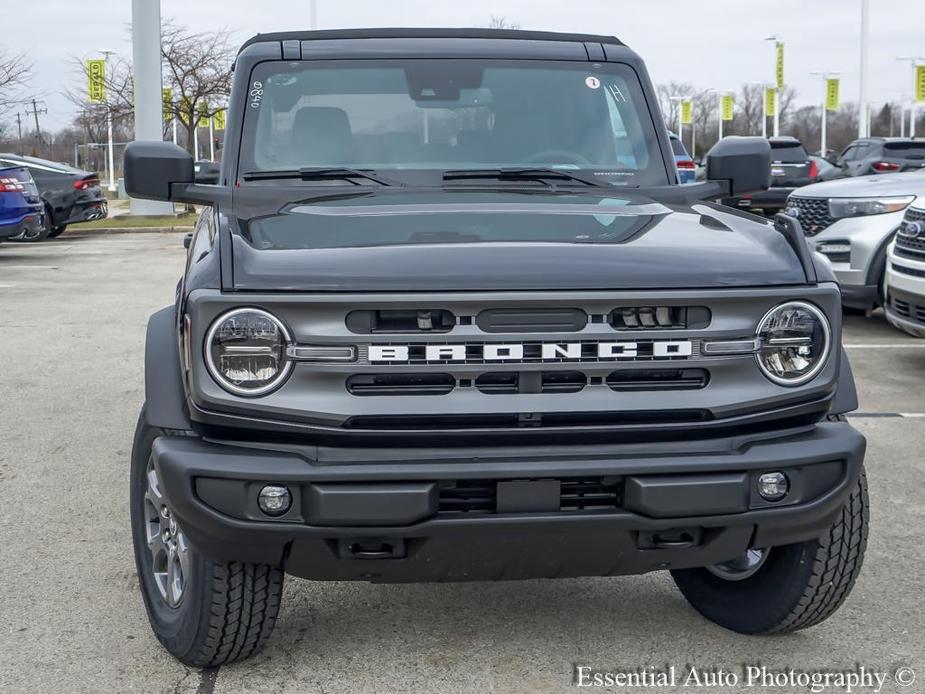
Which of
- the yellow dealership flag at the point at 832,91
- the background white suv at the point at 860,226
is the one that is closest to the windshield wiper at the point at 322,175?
the background white suv at the point at 860,226

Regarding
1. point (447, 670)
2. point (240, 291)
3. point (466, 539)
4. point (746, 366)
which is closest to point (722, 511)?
point (746, 366)

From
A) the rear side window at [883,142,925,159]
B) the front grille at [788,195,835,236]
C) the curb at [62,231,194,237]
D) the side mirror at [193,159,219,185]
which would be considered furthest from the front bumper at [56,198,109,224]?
the side mirror at [193,159,219,185]

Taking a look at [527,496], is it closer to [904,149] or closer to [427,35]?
[427,35]

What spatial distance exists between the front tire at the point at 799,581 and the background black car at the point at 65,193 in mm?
17064

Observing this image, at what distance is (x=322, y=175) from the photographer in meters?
4.02

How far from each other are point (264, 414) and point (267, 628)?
0.78 meters

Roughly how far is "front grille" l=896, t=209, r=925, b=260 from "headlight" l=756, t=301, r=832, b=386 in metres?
5.05

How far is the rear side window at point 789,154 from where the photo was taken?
71.2 feet

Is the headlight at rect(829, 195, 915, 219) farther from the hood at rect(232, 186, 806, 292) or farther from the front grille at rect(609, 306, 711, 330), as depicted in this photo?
the front grille at rect(609, 306, 711, 330)

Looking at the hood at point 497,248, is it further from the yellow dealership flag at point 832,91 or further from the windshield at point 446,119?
the yellow dealership flag at point 832,91

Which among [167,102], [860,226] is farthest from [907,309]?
[167,102]

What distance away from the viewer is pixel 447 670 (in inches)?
134

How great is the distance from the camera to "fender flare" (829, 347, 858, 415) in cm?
314

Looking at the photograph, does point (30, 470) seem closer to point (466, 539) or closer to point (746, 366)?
point (466, 539)
